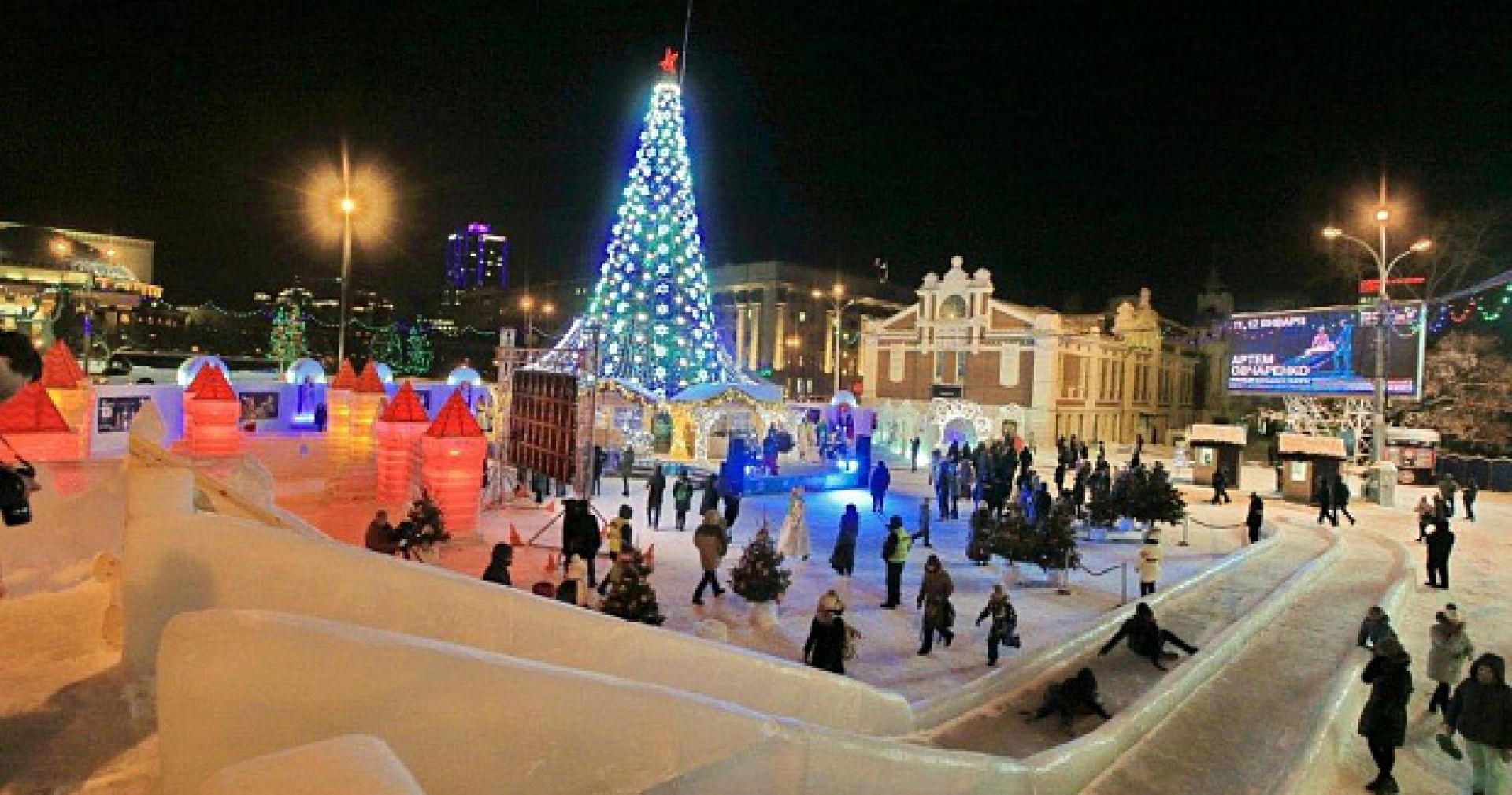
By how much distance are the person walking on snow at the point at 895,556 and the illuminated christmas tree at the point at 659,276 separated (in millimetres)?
14643

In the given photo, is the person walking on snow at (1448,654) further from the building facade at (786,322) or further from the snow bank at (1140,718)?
the building facade at (786,322)

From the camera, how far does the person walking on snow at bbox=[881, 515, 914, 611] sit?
9961 mm

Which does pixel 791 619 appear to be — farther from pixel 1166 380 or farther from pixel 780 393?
pixel 1166 380

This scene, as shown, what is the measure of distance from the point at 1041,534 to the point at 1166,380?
4127 cm

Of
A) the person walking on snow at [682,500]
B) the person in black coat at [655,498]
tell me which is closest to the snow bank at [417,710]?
the person walking on snow at [682,500]

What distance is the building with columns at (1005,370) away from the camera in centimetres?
3349

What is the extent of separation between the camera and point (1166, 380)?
1866 inches

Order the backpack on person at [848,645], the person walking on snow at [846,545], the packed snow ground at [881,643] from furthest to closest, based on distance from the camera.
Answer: the person walking on snow at [846,545] → the backpack on person at [848,645] → the packed snow ground at [881,643]

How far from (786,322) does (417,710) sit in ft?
183

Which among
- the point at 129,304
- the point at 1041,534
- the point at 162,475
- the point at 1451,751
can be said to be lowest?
the point at 1451,751

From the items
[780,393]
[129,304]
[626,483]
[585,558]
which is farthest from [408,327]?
[585,558]

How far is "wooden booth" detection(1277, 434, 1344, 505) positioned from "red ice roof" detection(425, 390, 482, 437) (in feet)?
66.7

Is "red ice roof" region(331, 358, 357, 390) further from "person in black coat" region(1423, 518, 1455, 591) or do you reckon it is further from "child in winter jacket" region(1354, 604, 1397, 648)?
"person in black coat" region(1423, 518, 1455, 591)

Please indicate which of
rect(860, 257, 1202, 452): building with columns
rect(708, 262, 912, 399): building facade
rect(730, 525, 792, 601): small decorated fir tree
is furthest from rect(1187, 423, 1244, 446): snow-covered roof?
rect(708, 262, 912, 399): building facade
